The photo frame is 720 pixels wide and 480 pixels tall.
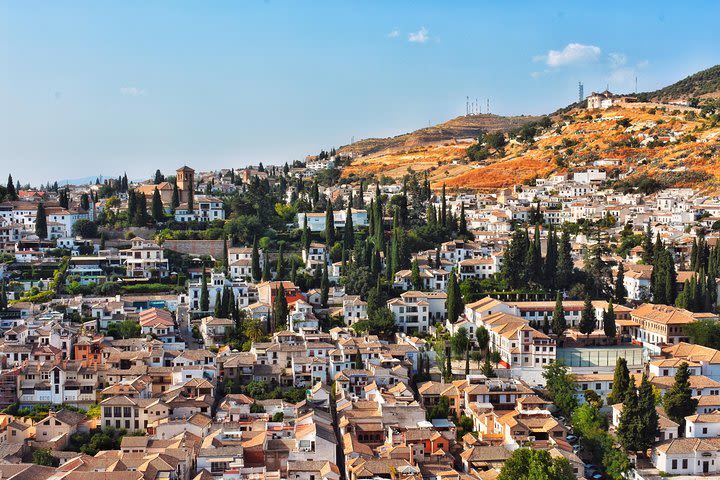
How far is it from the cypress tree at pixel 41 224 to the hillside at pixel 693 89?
64354 mm

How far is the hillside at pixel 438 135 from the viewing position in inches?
4122

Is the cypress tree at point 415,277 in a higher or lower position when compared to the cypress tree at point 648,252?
lower

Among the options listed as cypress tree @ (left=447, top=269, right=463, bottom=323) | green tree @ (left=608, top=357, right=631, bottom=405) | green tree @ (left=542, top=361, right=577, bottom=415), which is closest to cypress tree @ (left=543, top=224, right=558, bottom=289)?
cypress tree @ (left=447, top=269, right=463, bottom=323)

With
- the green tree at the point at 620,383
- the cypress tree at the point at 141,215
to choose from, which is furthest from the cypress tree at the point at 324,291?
the cypress tree at the point at 141,215

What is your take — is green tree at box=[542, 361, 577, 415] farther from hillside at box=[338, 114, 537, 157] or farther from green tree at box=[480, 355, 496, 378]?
hillside at box=[338, 114, 537, 157]

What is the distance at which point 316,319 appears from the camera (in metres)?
34.6

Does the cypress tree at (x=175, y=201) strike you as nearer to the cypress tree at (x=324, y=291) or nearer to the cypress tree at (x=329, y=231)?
the cypress tree at (x=329, y=231)

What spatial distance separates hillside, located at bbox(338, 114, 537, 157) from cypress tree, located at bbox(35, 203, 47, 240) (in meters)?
61.3

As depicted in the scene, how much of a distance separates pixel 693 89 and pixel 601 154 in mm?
26672

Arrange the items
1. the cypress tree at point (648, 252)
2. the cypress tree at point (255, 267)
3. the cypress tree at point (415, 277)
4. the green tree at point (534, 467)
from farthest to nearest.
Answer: the cypress tree at point (648, 252)
the cypress tree at point (255, 267)
the cypress tree at point (415, 277)
the green tree at point (534, 467)

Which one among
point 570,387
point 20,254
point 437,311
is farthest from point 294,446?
point 20,254

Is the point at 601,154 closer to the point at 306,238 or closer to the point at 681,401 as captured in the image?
the point at 306,238

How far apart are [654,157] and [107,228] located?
41245 mm

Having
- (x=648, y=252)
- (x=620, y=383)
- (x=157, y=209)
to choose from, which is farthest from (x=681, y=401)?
(x=157, y=209)
